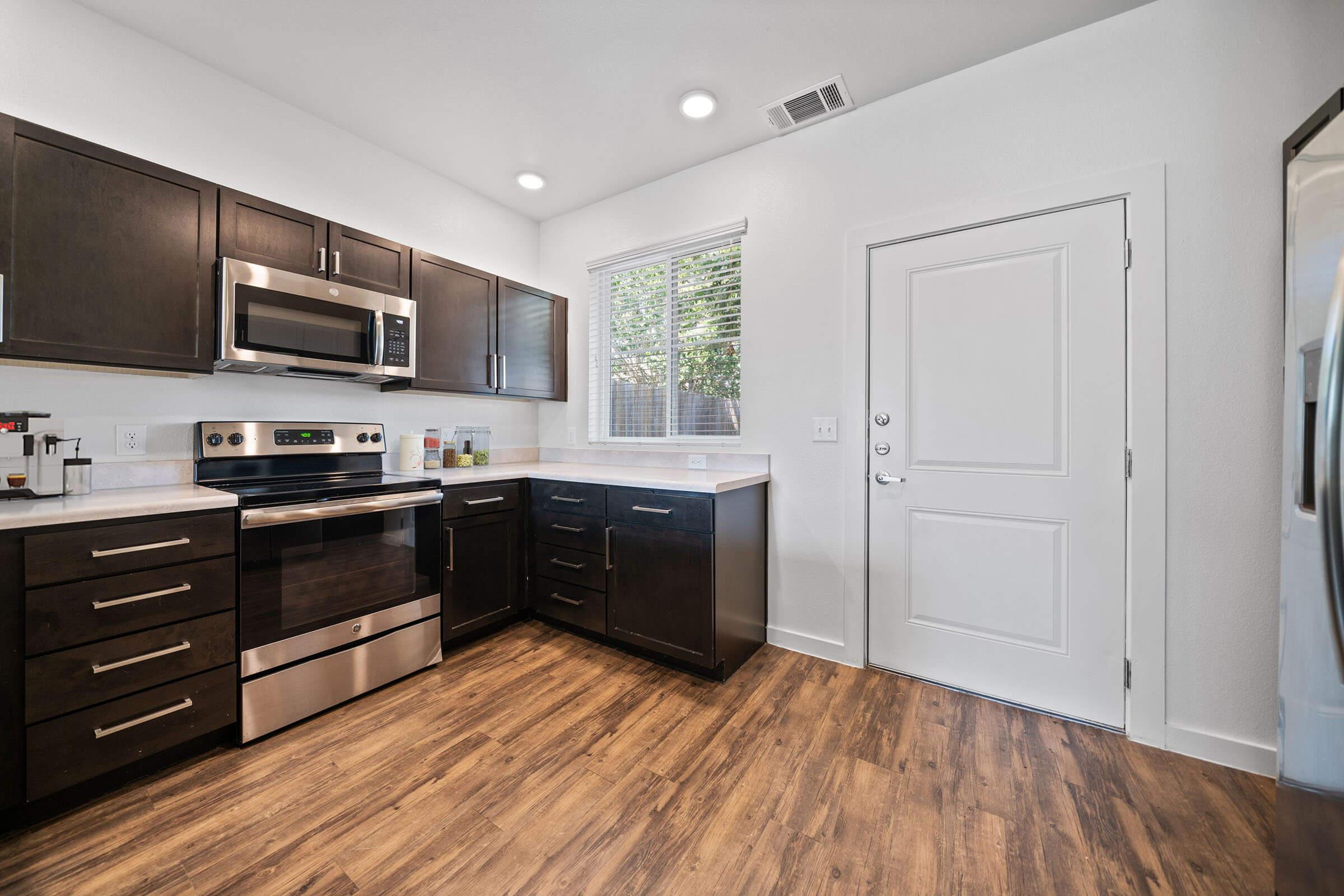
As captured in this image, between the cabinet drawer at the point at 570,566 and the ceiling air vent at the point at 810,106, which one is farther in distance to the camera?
the cabinet drawer at the point at 570,566

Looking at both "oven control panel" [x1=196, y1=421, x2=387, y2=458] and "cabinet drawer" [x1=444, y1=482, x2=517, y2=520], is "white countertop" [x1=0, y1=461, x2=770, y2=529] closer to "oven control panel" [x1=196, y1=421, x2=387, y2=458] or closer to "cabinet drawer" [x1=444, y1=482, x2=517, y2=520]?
"cabinet drawer" [x1=444, y1=482, x2=517, y2=520]

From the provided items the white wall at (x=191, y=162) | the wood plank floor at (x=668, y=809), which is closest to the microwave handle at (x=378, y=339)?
the white wall at (x=191, y=162)

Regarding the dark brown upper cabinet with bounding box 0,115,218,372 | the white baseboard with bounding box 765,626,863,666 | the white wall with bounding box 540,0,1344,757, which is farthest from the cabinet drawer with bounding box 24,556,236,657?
→ the white wall with bounding box 540,0,1344,757

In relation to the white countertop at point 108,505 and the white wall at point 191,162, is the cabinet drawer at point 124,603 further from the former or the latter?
the white wall at point 191,162

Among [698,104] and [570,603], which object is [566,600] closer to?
[570,603]

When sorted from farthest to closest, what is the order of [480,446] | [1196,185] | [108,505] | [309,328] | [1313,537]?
1. [480,446]
2. [309,328]
3. [1196,185]
4. [108,505]
5. [1313,537]

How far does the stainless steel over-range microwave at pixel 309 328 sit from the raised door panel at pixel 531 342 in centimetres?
65

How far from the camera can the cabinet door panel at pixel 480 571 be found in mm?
2449

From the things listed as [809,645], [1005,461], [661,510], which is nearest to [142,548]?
[661,510]

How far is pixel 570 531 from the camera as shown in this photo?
2.64 m

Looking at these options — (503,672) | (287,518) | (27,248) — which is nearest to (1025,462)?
(503,672)

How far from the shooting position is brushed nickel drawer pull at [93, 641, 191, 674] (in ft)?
4.85

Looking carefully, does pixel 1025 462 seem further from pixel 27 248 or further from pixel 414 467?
pixel 27 248

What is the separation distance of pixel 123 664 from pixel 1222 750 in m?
3.55
